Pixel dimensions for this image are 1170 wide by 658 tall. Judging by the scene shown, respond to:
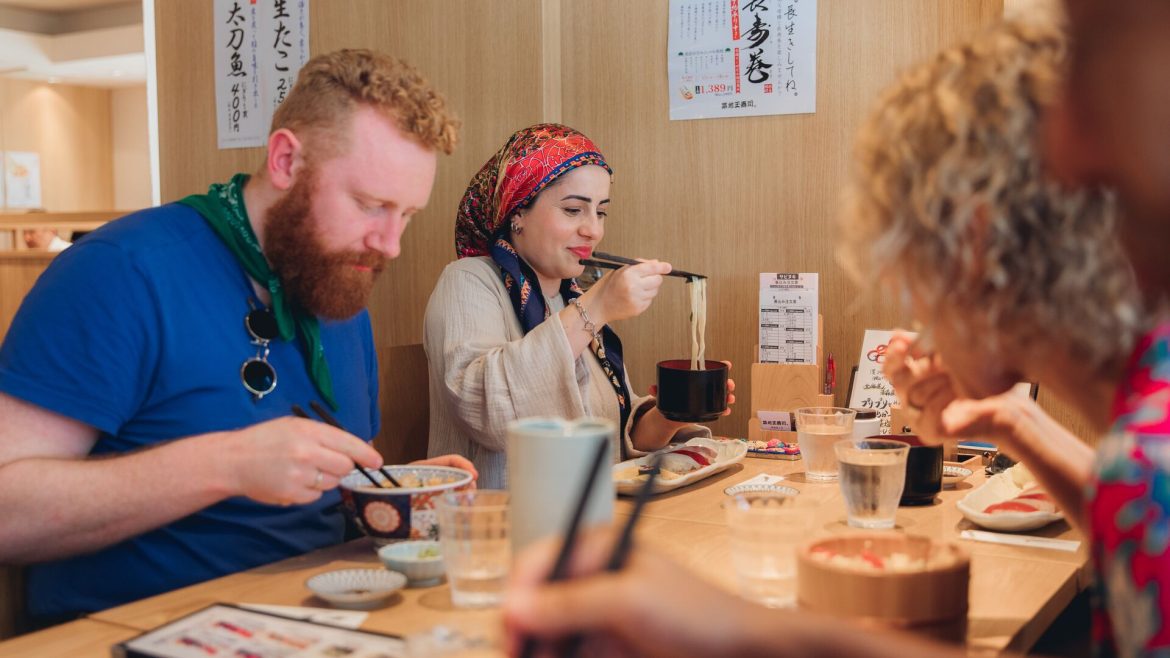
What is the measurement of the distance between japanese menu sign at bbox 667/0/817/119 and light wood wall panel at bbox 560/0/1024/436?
0.11 feet

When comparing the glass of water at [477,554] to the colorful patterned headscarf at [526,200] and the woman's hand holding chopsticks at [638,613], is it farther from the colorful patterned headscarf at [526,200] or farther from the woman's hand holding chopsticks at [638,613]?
the colorful patterned headscarf at [526,200]

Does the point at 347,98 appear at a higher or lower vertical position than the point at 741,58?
lower

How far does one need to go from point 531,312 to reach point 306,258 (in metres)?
0.93

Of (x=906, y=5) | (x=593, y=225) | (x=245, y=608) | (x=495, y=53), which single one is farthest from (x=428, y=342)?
(x=906, y=5)

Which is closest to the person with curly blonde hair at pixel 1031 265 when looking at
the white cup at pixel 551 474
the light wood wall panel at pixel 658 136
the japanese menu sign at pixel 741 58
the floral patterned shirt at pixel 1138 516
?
the floral patterned shirt at pixel 1138 516

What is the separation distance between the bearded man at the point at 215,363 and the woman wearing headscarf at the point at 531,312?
0.41 m

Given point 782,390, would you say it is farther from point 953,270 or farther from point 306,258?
point 953,270

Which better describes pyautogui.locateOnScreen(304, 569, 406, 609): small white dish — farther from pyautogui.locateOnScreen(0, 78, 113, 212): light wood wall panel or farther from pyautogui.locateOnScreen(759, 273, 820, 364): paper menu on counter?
pyautogui.locateOnScreen(0, 78, 113, 212): light wood wall panel

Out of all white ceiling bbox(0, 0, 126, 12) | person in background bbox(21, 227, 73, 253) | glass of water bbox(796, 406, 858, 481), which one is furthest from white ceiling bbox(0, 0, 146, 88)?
glass of water bbox(796, 406, 858, 481)

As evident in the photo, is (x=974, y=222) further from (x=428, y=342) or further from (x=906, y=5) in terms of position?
(x=906, y=5)

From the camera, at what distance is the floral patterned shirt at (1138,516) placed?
582 millimetres

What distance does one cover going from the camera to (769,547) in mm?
1104

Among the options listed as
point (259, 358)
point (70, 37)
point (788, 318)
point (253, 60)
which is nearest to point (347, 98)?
point (259, 358)

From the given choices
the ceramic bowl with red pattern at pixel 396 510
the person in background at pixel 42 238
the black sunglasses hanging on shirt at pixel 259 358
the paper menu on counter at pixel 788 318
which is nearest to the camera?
the ceramic bowl with red pattern at pixel 396 510
